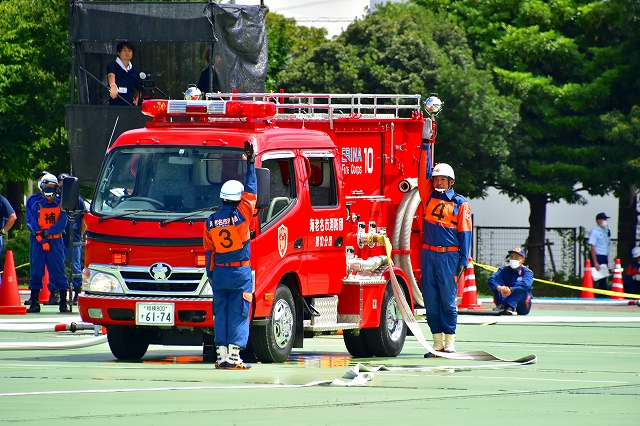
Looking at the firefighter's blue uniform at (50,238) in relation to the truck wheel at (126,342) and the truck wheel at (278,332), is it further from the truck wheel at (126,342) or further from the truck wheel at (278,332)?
the truck wheel at (278,332)

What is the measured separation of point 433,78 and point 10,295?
15867mm

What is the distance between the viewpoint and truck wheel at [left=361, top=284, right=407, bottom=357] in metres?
15.1

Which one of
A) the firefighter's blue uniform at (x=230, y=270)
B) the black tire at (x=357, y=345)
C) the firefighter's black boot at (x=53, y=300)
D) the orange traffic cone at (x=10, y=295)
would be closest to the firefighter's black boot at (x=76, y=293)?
the firefighter's black boot at (x=53, y=300)

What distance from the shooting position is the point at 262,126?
14.2 meters

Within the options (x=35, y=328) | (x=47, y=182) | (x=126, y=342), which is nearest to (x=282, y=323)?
(x=126, y=342)

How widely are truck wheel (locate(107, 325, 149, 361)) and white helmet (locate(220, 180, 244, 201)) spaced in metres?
2.19

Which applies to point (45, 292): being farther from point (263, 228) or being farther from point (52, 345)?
point (263, 228)

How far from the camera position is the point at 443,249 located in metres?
14.5

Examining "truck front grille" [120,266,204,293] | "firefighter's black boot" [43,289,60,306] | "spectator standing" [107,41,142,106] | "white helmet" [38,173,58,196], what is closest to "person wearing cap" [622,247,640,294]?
"spectator standing" [107,41,142,106]

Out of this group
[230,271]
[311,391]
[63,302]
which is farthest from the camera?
[63,302]

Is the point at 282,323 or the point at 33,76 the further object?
the point at 33,76

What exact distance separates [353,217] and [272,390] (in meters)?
4.46

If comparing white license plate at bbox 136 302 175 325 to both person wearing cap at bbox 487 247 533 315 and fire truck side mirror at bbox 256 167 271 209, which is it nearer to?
fire truck side mirror at bbox 256 167 271 209

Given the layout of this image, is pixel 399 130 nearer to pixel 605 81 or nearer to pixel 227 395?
pixel 227 395
